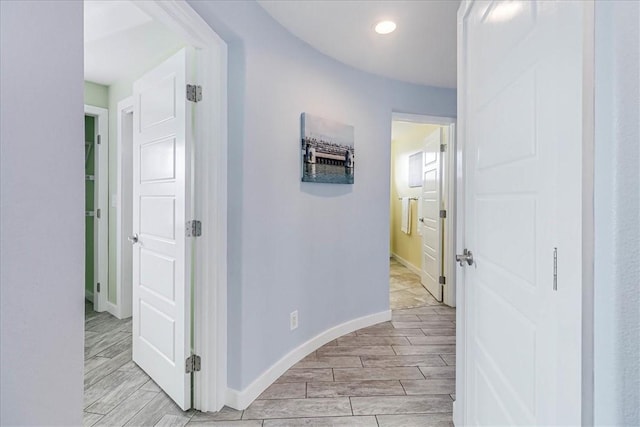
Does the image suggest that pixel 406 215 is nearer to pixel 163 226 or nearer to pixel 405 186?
pixel 405 186

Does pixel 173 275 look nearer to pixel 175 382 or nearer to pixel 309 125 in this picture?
pixel 175 382

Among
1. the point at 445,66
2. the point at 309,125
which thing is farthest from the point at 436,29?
the point at 309,125

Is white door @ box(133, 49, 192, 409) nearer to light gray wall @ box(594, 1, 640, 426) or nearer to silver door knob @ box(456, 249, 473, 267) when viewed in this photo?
silver door knob @ box(456, 249, 473, 267)

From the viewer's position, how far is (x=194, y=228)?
5.78 feet

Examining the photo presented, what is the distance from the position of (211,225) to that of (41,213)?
0.94 m

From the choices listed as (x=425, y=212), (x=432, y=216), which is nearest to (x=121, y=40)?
(x=432, y=216)

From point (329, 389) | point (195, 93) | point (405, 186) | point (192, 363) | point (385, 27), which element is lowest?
point (329, 389)

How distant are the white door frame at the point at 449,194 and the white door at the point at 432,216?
113mm

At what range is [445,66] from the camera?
2795mm

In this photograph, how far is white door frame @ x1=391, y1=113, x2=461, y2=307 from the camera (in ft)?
11.1

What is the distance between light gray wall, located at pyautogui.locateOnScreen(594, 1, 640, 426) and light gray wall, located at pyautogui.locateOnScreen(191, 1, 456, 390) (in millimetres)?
1539

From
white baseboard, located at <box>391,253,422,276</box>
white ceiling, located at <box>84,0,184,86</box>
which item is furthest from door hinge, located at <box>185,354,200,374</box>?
white baseboard, located at <box>391,253,422,276</box>

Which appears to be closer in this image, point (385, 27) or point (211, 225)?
point (211, 225)

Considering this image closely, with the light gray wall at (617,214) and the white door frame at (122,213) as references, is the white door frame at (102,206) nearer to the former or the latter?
the white door frame at (122,213)
